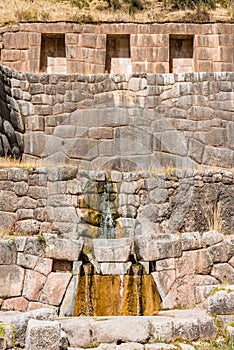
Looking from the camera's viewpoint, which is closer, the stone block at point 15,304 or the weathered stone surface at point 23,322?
the weathered stone surface at point 23,322

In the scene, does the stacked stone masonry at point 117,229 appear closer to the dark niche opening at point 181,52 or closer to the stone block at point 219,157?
the stone block at point 219,157

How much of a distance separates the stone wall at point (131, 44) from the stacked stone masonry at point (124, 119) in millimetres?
1434

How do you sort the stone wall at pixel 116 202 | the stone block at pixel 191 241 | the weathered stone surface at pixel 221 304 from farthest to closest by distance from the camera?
Result: the stone wall at pixel 116 202 < the stone block at pixel 191 241 < the weathered stone surface at pixel 221 304

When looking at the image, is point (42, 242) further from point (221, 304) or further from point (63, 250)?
point (221, 304)

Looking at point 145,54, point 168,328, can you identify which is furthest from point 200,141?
point 168,328

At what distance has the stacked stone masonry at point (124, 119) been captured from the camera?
47.4ft

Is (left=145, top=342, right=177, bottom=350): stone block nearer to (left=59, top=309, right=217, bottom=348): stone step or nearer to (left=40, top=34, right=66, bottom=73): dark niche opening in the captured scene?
(left=59, top=309, right=217, bottom=348): stone step

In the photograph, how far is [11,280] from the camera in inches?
380

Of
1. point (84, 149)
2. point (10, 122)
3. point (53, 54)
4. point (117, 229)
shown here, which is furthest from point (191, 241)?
point (53, 54)

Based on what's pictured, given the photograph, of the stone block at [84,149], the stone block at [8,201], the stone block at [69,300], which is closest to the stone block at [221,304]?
the stone block at [69,300]

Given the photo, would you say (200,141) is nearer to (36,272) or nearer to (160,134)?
(160,134)

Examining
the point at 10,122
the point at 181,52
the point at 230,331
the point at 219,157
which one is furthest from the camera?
the point at 181,52

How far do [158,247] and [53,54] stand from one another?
8515mm

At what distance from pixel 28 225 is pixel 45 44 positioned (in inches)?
289
